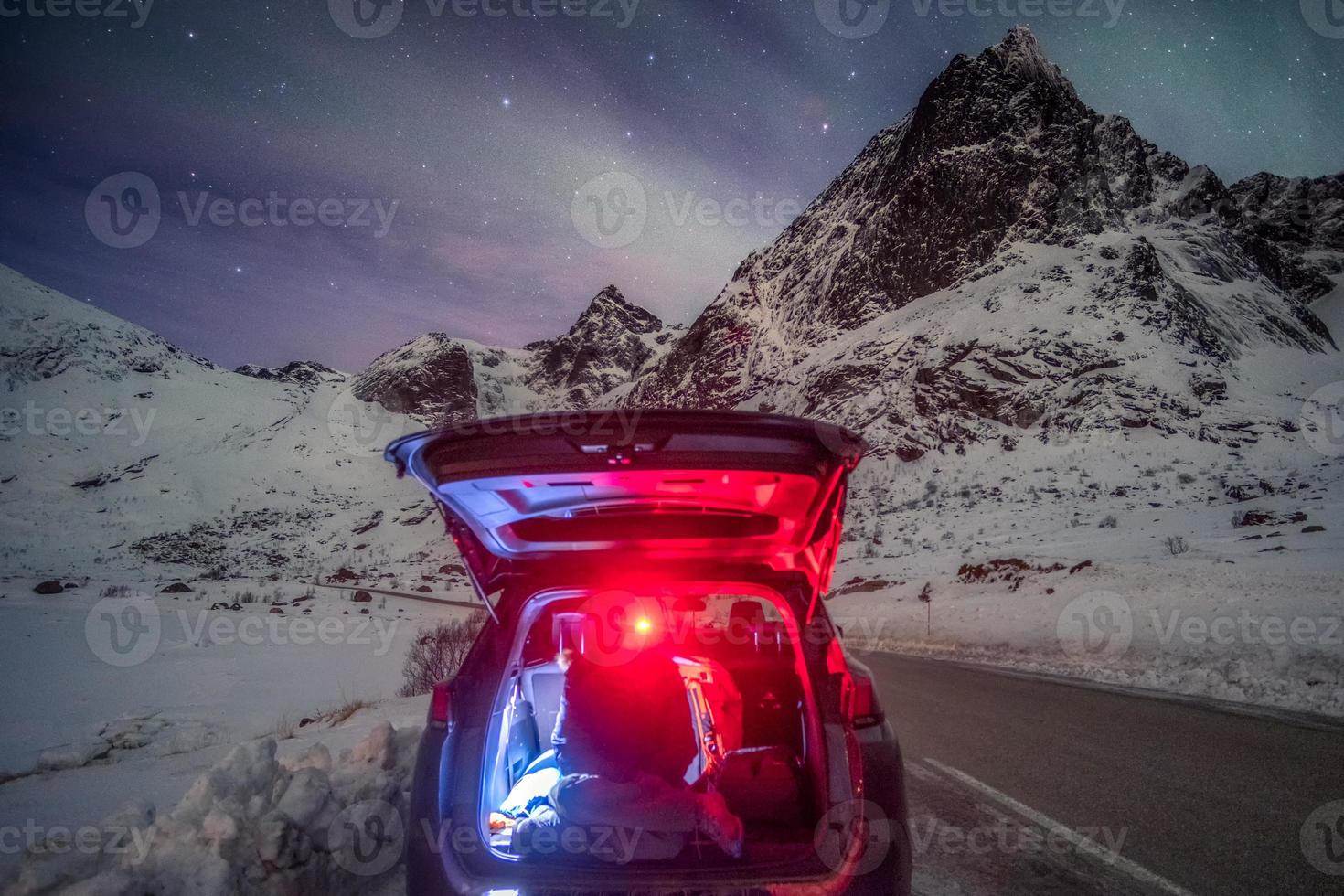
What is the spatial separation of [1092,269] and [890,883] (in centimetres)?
7305

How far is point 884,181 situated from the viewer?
109 m

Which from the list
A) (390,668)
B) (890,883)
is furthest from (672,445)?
(390,668)

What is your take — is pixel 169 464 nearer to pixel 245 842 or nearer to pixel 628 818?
pixel 245 842

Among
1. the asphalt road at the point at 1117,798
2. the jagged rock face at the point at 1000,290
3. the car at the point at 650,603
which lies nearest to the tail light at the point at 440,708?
the car at the point at 650,603

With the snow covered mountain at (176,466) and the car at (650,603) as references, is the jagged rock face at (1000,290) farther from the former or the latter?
the car at (650,603)

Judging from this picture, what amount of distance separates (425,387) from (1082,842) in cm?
19313

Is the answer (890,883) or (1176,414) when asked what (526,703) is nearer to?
(890,883)

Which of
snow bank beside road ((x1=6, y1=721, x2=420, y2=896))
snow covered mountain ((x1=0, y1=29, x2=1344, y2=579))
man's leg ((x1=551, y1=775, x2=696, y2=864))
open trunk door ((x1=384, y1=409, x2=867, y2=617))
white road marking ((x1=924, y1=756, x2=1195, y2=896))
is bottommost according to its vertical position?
white road marking ((x1=924, y1=756, x2=1195, y2=896))

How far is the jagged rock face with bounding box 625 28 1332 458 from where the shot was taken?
171 feet

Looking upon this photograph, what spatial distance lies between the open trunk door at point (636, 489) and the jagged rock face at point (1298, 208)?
573ft

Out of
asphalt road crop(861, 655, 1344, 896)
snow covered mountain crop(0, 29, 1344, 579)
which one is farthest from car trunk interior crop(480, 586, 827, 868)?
snow covered mountain crop(0, 29, 1344, 579)

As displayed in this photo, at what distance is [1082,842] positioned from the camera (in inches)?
150

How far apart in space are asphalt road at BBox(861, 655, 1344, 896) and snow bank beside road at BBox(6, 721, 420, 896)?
269 cm

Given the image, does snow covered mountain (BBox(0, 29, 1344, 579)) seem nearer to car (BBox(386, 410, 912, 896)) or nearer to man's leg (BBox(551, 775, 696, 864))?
car (BBox(386, 410, 912, 896))
